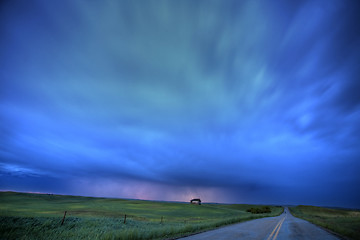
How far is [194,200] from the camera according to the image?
131125 mm

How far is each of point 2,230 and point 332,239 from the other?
2956 cm

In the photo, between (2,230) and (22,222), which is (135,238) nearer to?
(2,230)

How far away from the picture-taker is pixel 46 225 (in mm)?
22562

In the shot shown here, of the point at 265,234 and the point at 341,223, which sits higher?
the point at 341,223

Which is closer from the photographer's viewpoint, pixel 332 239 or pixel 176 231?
pixel 332 239

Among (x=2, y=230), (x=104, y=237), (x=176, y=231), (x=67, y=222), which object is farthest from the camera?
(x=67, y=222)

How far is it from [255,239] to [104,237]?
34.6 feet

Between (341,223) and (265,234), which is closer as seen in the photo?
(265,234)

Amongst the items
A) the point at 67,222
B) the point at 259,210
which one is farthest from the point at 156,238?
the point at 259,210

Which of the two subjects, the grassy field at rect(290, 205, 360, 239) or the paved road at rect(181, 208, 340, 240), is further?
the grassy field at rect(290, 205, 360, 239)

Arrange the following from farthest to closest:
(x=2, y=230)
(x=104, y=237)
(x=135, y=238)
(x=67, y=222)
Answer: (x=67, y=222) < (x=2, y=230) < (x=135, y=238) < (x=104, y=237)

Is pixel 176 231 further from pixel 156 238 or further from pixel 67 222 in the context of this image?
pixel 67 222

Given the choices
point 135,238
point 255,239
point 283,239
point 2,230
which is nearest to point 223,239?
point 255,239

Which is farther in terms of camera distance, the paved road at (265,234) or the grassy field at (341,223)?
the grassy field at (341,223)
